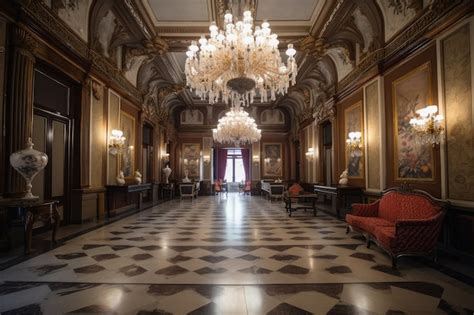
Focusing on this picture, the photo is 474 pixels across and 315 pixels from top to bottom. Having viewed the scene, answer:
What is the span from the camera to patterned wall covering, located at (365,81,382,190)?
6031 millimetres

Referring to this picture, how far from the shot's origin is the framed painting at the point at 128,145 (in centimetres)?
796

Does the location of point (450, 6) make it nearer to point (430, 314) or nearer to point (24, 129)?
Result: point (430, 314)

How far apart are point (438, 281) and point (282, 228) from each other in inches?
120

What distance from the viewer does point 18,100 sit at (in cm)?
398

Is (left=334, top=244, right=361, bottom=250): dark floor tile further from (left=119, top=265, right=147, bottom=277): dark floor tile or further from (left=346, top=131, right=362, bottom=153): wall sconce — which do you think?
(left=346, top=131, right=362, bottom=153): wall sconce

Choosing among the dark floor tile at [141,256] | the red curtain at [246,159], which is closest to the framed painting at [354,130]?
the dark floor tile at [141,256]

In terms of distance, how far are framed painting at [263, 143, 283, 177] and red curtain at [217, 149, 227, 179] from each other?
2.72 metres

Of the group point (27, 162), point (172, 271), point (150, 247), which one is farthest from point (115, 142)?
point (172, 271)

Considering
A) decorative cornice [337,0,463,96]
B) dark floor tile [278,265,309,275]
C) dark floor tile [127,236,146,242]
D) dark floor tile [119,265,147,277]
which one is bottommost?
dark floor tile [127,236,146,242]

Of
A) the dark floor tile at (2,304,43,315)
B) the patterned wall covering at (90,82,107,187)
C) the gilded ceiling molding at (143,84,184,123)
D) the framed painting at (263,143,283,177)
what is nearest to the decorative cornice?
the dark floor tile at (2,304,43,315)

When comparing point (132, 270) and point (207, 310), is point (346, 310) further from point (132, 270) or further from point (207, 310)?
point (132, 270)

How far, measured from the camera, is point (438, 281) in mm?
2795

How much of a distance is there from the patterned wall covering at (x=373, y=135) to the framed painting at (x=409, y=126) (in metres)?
0.63

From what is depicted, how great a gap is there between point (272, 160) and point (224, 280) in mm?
13058
